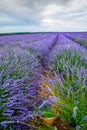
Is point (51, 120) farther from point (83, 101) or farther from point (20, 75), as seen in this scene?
point (20, 75)

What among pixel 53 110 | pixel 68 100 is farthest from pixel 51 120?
pixel 68 100

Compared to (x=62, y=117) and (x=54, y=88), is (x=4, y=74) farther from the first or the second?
(x=62, y=117)

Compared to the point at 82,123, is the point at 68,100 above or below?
above

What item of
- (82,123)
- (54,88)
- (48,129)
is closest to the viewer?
(82,123)

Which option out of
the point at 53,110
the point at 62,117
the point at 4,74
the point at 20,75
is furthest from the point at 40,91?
the point at 62,117

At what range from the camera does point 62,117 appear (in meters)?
2.12

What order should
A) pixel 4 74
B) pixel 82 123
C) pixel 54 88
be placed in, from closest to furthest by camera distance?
1. pixel 82 123
2. pixel 54 88
3. pixel 4 74

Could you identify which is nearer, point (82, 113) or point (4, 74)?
point (82, 113)

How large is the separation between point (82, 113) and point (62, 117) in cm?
26

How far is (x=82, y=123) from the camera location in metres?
1.93

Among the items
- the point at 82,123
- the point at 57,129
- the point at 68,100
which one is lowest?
the point at 57,129

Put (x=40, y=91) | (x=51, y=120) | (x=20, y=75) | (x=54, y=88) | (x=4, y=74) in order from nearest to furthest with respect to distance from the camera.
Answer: (x=51, y=120), (x=54, y=88), (x=4, y=74), (x=20, y=75), (x=40, y=91)

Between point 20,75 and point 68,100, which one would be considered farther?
→ point 20,75

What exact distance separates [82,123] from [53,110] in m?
0.45
